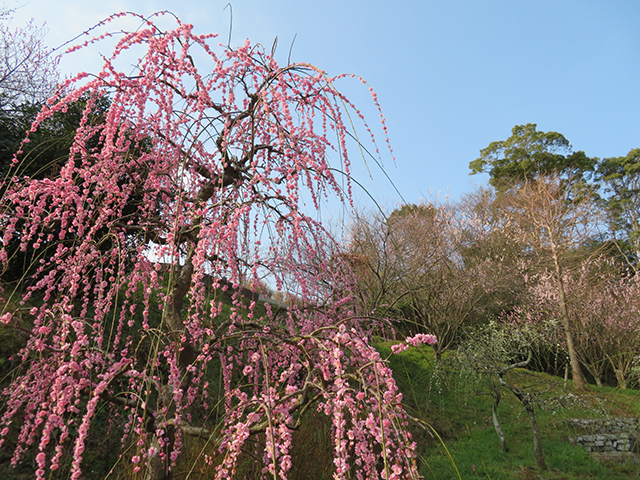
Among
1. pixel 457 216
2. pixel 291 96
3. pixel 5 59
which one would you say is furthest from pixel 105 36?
pixel 457 216

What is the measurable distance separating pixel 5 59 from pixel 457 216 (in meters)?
15.1

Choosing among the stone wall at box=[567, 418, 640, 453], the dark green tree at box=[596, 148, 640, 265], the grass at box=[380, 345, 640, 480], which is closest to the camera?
the grass at box=[380, 345, 640, 480]

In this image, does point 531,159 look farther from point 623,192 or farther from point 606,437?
point 606,437

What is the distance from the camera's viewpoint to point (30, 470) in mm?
2869

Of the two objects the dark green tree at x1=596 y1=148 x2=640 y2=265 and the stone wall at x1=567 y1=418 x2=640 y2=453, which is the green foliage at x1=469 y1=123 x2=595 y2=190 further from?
the stone wall at x1=567 y1=418 x2=640 y2=453

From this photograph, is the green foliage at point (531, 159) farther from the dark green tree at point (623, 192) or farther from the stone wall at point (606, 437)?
the stone wall at point (606, 437)

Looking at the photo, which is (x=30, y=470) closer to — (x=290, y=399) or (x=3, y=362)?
(x=3, y=362)

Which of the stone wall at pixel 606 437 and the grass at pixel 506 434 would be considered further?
the stone wall at pixel 606 437

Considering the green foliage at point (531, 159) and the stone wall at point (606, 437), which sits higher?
the green foliage at point (531, 159)

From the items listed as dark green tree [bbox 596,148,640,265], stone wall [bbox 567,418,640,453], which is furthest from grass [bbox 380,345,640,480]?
dark green tree [bbox 596,148,640,265]

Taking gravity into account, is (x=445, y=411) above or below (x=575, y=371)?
below

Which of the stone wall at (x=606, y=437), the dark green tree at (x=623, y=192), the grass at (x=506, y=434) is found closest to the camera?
the grass at (x=506, y=434)

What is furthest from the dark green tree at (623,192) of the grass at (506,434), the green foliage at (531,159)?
the grass at (506,434)

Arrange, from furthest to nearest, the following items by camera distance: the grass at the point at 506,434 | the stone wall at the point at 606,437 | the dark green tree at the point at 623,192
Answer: the dark green tree at the point at 623,192 < the stone wall at the point at 606,437 < the grass at the point at 506,434
